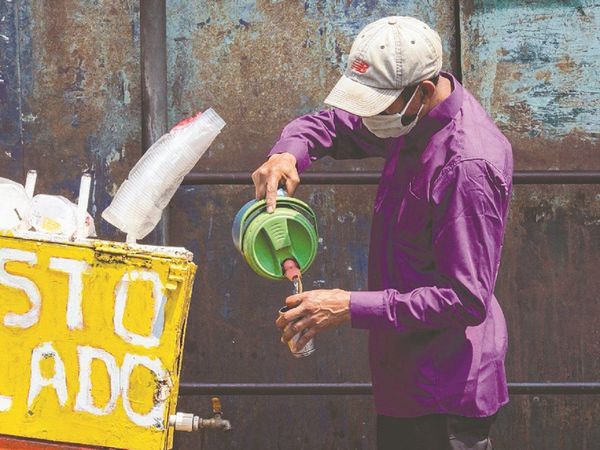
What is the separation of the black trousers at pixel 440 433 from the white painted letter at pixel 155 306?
0.64 m

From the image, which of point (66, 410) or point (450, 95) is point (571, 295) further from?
point (66, 410)

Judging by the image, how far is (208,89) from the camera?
3988mm

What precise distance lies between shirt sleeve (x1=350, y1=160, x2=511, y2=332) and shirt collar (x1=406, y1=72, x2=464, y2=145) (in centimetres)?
16

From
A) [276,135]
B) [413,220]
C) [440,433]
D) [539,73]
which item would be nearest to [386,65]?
[413,220]

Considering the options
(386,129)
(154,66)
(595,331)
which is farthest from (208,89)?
(595,331)

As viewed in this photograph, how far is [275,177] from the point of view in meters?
2.89

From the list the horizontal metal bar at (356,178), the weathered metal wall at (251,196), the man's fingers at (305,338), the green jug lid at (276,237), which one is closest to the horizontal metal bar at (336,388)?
the weathered metal wall at (251,196)

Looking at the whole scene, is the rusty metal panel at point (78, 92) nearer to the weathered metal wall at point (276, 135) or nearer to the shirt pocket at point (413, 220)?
the weathered metal wall at point (276, 135)

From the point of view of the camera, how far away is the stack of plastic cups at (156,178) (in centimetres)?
298

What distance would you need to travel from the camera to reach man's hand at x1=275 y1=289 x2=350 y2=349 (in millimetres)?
2670

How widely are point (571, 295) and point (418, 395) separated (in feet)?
4.68

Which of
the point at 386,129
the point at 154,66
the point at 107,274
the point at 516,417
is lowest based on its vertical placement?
the point at 516,417

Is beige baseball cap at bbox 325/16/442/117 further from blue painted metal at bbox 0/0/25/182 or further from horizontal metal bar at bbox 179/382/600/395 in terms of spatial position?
blue painted metal at bbox 0/0/25/182

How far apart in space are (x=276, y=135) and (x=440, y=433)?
60.0 inches
